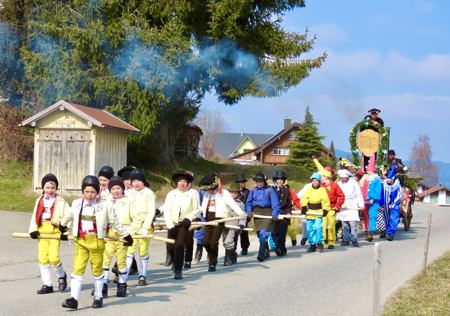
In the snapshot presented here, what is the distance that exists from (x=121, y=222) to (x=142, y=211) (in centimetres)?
99

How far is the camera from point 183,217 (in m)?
12.3

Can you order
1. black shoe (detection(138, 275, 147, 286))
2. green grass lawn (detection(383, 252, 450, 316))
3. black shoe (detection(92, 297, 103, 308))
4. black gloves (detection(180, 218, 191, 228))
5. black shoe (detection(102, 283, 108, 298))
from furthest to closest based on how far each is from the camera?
black gloves (detection(180, 218, 191, 228)), black shoe (detection(138, 275, 147, 286)), black shoe (detection(102, 283, 108, 298)), green grass lawn (detection(383, 252, 450, 316)), black shoe (detection(92, 297, 103, 308))

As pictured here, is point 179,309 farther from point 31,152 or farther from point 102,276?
point 31,152

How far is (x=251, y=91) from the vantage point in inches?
1298

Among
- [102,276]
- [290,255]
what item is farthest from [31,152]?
[102,276]

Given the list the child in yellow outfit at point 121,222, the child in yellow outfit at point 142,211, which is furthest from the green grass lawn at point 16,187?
the child in yellow outfit at point 121,222

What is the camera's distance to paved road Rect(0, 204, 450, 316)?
9477 millimetres

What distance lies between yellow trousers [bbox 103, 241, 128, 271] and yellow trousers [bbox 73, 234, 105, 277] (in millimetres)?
859

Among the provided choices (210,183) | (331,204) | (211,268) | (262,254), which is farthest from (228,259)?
(331,204)

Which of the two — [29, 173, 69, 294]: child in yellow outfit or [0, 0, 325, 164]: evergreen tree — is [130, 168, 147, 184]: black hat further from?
[0, 0, 325, 164]: evergreen tree

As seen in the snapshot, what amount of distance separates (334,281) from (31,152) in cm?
Answer: 2245

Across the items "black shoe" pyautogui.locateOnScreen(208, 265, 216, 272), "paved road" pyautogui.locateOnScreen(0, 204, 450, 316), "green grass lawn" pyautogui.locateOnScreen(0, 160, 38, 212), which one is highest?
"green grass lawn" pyautogui.locateOnScreen(0, 160, 38, 212)

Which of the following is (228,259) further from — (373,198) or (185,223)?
(373,198)

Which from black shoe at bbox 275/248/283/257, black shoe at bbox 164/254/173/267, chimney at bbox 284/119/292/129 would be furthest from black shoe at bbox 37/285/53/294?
chimney at bbox 284/119/292/129
